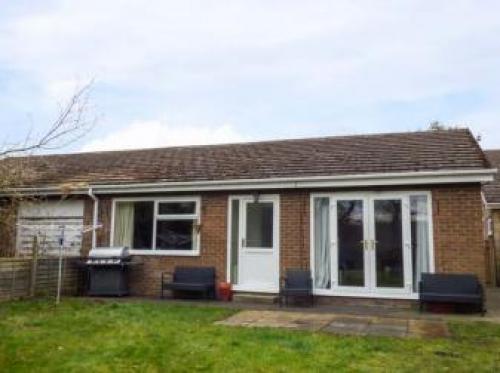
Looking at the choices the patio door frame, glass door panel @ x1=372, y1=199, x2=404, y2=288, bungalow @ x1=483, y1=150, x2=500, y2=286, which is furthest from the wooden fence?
bungalow @ x1=483, y1=150, x2=500, y2=286

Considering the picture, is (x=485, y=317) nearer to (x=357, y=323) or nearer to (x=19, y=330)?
(x=357, y=323)

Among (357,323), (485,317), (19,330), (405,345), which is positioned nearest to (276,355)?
(405,345)

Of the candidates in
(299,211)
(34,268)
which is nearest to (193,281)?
(299,211)

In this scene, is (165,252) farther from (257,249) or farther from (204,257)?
(257,249)

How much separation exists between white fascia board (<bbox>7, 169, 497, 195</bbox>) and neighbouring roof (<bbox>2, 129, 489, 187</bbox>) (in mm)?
179

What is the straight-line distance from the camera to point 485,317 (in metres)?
9.97

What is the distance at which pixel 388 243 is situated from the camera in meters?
11.5

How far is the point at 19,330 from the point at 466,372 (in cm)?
645

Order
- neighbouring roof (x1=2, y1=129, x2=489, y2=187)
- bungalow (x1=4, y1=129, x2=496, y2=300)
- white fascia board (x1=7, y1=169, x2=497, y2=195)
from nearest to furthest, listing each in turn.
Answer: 1. white fascia board (x1=7, y1=169, x2=497, y2=195)
2. bungalow (x1=4, y1=129, x2=496, y2=300)
3. neighbouring roof (x1=2, y1=129, x2=489, y2=187)

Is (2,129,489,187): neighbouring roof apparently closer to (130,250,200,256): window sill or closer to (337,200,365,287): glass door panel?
(337,200,365,287): glass door panel

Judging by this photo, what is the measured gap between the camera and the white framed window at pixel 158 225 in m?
13.3

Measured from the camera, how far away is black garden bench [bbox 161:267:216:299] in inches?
488

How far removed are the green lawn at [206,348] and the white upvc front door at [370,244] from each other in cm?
240

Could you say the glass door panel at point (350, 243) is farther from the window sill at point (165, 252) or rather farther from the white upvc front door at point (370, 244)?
the window sill at point (165, 252)
